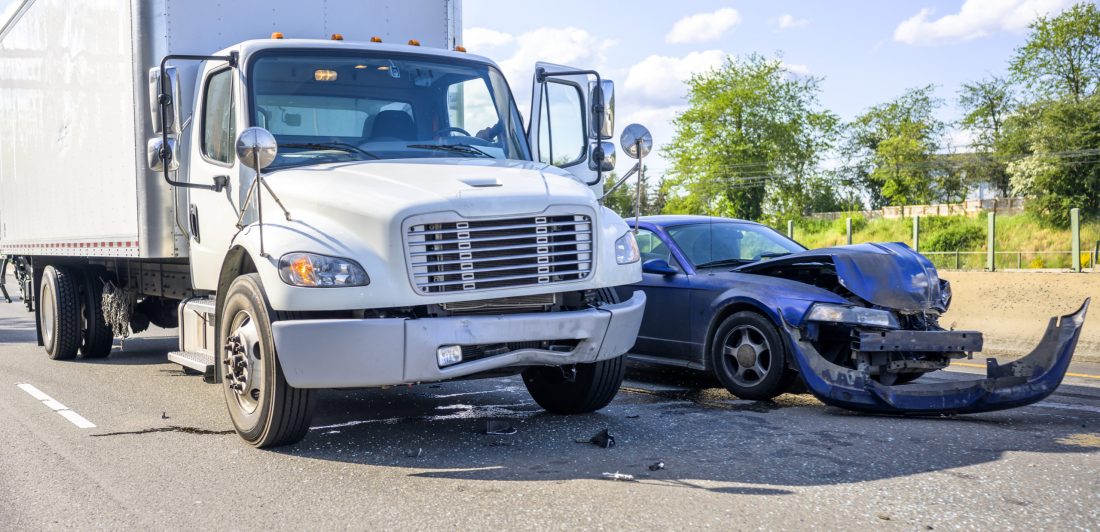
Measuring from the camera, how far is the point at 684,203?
6425 cm

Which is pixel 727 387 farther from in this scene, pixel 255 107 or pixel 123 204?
pixel 123 204

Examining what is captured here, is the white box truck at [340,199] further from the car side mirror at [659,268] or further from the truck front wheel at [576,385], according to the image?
the car side mirror at [659,268]

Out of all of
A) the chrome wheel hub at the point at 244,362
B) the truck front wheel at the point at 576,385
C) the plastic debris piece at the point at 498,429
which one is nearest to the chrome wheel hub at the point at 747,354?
the truck front wheel at the point at 576,385

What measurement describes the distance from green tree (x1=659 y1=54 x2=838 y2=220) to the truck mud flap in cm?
5616

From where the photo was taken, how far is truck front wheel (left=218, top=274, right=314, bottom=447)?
5.85 meters

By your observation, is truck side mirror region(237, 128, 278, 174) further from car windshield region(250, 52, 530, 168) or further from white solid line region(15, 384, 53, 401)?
white solid line region(15, 384, 53, 401)

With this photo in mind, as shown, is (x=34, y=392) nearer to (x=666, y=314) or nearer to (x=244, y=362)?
(x=244, y=362)

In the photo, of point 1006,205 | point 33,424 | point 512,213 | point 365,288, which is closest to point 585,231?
point 512,213

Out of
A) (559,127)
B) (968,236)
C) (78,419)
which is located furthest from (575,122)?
(968,236)

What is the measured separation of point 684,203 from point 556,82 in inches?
2255

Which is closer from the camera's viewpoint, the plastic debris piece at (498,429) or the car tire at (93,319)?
the plastic debris piece at (498,429)

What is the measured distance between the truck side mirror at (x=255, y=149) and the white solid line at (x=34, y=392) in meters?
4.00

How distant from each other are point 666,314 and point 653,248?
2.70 ft

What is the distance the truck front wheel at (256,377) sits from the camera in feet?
19.2
